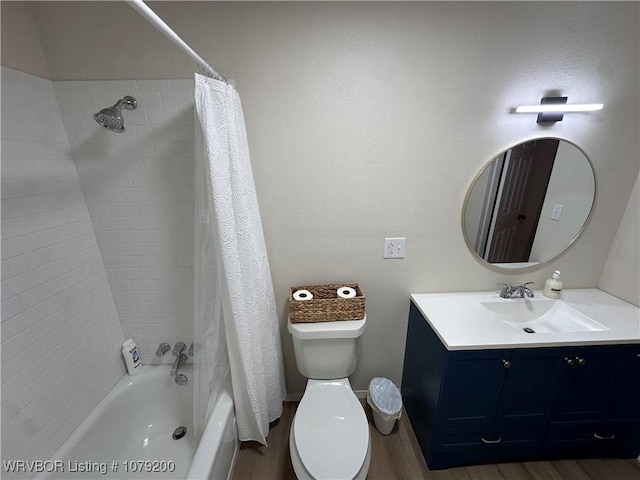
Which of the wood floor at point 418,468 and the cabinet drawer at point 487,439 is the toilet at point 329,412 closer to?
the wood floor at point 418,468

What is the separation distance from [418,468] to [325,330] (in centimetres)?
90

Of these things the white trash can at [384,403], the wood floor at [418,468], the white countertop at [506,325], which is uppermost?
the white countertop at [506,325]

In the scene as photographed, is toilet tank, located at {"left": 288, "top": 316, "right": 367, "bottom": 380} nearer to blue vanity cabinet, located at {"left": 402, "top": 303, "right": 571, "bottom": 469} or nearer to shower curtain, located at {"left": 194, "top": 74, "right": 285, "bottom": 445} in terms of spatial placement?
shower curtain, located at {"left": 194, "top": 74, "right": 285, "bottom": 445}

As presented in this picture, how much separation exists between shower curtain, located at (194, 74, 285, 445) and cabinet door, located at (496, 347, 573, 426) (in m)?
1.17

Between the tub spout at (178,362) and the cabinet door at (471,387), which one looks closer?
the cabinet door at (471,387)

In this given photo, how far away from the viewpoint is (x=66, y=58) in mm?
1138

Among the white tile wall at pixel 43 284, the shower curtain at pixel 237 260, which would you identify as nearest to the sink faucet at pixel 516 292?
the shower curtain at pixel 237 260

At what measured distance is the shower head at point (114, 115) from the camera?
103 cm

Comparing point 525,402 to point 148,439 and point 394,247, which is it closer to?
point 394,247

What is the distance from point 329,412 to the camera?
1.20 meters

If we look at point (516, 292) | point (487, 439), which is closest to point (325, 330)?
point (487, 439)

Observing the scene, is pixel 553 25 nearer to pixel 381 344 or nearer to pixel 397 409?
pixel 381 344

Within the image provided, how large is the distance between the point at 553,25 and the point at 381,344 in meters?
1.86

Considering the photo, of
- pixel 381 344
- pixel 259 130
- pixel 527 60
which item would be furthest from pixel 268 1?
pixel 381 344
